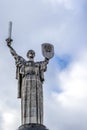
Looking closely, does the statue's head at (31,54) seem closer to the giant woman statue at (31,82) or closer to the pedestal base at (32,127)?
the giant woman statue at (31,82)

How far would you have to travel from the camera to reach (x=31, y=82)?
17906 millimetres

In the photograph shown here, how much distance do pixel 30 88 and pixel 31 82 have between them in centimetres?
28

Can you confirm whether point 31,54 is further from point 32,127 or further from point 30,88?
point 32,127

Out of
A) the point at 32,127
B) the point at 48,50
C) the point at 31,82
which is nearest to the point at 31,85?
the point at 31,82

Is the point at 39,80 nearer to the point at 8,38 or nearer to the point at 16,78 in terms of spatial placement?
the point at 16,78

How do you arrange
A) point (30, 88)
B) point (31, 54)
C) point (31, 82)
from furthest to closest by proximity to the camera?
point (31, 54), point (31, 82), point (30, 88)

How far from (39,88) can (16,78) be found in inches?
48.4

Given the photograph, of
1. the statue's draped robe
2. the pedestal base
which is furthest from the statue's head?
the pedestal base

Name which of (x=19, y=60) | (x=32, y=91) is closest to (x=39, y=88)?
(x=32, y=91)

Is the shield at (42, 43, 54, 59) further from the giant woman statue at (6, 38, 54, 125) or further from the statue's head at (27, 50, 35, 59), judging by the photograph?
the statue's head at (27, 50, 35, 59)

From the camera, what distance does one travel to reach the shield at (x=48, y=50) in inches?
727

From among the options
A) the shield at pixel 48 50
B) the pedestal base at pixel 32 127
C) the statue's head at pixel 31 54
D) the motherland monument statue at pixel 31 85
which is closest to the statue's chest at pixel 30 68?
the motherland monument statue at pixel 31 85

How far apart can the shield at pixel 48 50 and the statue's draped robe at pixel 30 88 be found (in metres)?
0.31

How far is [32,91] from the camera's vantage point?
17688 millimetres
